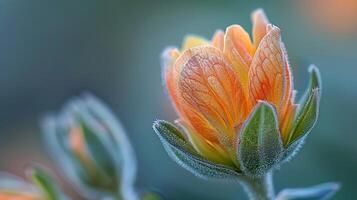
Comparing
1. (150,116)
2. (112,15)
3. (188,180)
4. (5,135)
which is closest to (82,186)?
(188,180)

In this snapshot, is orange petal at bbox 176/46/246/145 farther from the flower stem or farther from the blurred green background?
the blurred green background

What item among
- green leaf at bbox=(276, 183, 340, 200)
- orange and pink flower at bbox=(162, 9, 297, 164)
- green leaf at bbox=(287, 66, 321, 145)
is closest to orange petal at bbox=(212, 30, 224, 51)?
orange and pink flower at bbox=(162, 9, 297, 164)

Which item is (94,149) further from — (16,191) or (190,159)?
(190,159)

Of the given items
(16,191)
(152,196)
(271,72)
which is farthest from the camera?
(16,191)

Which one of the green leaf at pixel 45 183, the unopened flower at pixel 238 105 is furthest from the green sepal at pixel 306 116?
the green leaf at pixel 45 183

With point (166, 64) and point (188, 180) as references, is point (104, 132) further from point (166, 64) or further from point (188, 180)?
point (188, 180)

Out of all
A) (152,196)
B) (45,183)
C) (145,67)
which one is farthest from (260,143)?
(145,67)
